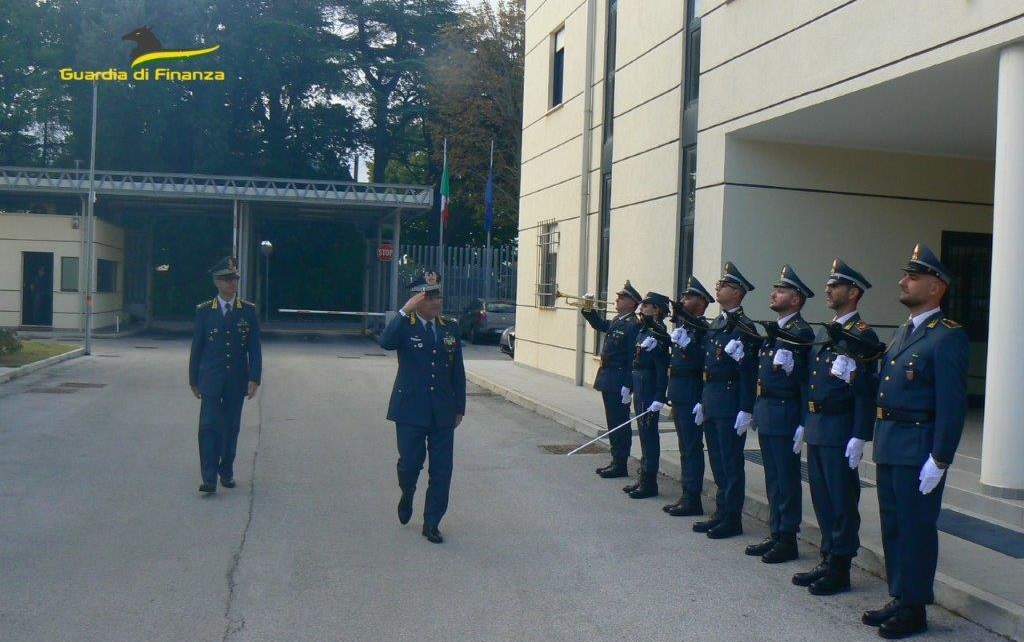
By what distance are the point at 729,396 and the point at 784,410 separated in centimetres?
93

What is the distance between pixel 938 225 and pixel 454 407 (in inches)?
335

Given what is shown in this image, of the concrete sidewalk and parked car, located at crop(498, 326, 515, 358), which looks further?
parked car, located at crop(498, 326, 515, 358)

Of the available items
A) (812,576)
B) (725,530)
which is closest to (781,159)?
(725,530)

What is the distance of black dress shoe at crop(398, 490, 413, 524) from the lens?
780 centimetres

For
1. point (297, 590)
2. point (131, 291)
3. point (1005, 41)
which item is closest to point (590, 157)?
point (1005, 41)

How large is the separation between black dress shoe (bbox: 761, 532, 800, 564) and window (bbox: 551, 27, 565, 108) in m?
15.3

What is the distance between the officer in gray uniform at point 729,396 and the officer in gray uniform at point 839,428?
1050mm

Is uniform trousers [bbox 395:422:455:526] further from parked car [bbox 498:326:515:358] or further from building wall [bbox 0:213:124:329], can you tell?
building wall [bbox 0:213:124:329]

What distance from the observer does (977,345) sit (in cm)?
1469

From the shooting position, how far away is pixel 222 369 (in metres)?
9.07

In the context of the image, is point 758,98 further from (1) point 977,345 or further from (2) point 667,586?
(2) point 667,586

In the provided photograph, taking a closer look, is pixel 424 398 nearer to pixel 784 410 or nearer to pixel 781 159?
pixel 784 410

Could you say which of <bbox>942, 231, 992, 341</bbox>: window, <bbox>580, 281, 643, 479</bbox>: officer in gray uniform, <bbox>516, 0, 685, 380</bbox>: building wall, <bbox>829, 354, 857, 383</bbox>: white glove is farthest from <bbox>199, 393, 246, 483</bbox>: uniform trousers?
<bbox>942, 231, 992, 341</bbox>: window

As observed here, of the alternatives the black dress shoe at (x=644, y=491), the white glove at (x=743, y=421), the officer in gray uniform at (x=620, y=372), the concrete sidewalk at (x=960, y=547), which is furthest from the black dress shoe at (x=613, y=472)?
the white glove at (x=743, y=421)
